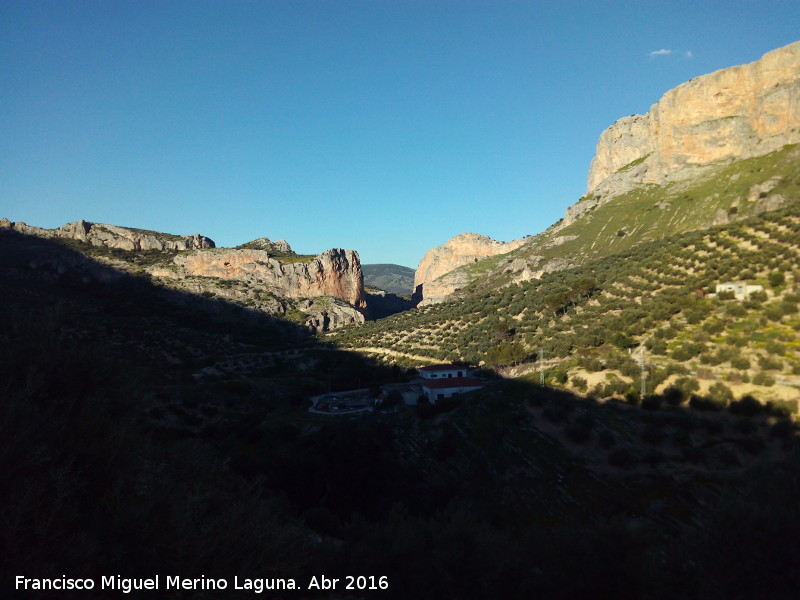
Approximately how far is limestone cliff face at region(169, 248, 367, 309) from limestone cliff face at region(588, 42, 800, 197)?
7152 centimetres

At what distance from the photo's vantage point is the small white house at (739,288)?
84.5ft

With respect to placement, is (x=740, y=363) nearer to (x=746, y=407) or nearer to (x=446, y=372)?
(x=746, y=407)

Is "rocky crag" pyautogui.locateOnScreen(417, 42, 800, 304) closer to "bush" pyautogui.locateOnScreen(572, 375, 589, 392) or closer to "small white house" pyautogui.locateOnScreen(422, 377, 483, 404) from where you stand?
"small white house" pyautogui.locateOnScreen(422, 377, 483, 404)

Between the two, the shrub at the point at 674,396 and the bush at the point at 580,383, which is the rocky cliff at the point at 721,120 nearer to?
the bush at the point at 580,383

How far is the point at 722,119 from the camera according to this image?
290 feet

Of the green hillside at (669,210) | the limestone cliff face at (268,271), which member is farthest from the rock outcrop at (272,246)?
the green hillside at (669,210)

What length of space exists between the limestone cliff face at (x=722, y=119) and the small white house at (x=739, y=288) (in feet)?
242

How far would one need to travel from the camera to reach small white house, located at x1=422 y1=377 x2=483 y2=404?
34.3m

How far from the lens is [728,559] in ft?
24.8

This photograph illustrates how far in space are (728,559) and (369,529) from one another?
8347mm

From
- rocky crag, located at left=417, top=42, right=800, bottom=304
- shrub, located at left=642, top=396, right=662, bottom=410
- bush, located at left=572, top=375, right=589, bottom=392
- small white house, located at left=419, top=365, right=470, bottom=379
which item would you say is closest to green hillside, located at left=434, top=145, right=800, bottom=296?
rocky crag, located at left=417, top=42, right=800, bottom=304

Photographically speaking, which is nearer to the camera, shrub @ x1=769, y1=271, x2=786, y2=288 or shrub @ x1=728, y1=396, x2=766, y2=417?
shrub @ x1=728, y1=396, x2=766, y2=417

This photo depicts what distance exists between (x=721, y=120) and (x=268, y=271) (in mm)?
102828

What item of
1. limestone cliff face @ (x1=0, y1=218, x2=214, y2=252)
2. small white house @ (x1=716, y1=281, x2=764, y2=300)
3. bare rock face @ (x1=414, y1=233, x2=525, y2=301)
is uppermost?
bare rock face @ (x1=414, y1=233, x2=525, y2=301)
